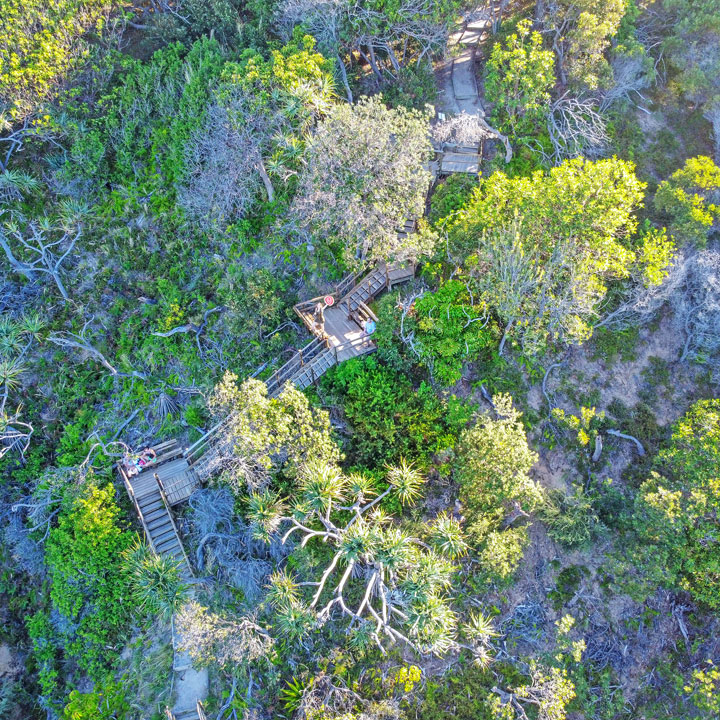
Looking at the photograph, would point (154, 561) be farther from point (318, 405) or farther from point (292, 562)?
point (318, 405)

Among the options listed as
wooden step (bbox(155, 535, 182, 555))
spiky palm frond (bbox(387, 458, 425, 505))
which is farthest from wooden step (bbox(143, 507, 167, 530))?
spiky palm frond (bbox(387, 458, 425, 505))

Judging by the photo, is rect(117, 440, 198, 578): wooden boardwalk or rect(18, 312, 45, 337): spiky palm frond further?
rect(18, 312, 45, 337): spiky palm frond

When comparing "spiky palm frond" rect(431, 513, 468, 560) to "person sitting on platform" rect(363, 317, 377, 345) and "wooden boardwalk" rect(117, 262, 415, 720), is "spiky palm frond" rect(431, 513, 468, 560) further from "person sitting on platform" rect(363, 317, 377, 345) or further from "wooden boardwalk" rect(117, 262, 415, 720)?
"person sitting on platform" rect(363, 317, 377, 345)

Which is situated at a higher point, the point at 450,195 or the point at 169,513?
the point at 450,195

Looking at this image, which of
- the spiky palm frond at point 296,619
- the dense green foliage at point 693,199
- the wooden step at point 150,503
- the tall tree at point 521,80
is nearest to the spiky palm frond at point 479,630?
the spiky palm frond at point 296,619

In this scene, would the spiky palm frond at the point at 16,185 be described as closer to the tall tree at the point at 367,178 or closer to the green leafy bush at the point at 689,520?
the tall tree at the point at 367,178

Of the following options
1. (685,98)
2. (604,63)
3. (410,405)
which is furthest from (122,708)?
(685,98)

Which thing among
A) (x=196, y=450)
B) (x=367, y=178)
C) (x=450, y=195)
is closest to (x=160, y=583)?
(x=196, y=450)

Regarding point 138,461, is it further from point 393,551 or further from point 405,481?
point 393,551

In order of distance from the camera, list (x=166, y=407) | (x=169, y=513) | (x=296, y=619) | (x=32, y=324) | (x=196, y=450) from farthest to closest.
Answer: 1. (x=32, y=324)
2. (x=166, y=407)
3. (x=196, y=450)
4. (x=169, y=513)
5. (x=296, y=619)
